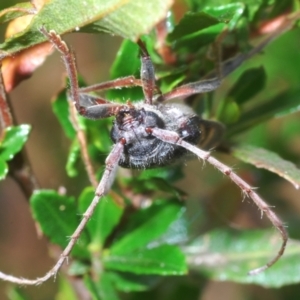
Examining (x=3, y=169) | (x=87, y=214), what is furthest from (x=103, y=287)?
(x=3, y=169)

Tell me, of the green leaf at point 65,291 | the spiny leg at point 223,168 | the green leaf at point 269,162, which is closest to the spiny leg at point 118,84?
the spiny leg at point 223,168

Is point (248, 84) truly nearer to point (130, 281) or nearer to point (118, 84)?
point (118, 84)

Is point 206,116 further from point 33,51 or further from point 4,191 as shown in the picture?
point 4,191

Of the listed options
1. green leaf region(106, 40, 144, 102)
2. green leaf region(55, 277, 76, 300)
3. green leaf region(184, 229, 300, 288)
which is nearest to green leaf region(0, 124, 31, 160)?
green leaf region(106, 40, 144, 102)

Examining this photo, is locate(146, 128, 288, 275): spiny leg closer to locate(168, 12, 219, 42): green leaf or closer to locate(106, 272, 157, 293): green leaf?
locate(168, 12, 219, 42): green leaf

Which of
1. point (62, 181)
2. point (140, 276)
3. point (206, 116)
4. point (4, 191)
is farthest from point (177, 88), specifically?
point (4, 191)
